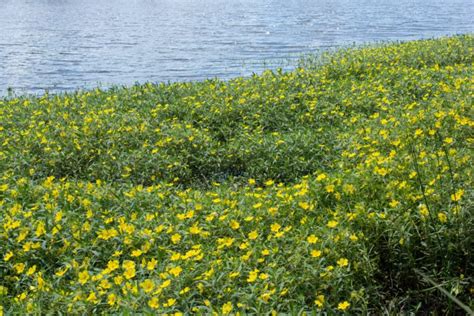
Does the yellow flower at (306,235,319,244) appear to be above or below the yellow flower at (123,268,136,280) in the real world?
above

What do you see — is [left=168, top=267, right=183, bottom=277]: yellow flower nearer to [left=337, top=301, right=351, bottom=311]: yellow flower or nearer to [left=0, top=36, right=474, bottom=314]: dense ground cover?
[left=0, top=36, right=474, bottom=314]: dense ground cover

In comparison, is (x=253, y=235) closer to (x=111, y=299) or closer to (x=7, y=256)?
(x=111, y=299)

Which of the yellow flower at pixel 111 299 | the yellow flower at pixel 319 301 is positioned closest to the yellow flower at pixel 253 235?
the yellow flower at pixel 319 301

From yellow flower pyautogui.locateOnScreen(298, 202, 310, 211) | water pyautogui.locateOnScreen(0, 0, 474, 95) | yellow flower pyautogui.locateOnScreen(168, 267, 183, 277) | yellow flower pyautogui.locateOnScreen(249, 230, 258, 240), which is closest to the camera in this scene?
yellow flower pyautogui.locateOnScreen(168, 267, 183, 277)

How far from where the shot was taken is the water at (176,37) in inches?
821

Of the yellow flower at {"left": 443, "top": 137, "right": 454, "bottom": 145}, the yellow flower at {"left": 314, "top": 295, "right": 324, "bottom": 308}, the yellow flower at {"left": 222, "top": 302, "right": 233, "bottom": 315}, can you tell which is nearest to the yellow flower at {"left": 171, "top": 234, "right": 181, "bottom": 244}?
the yellow flower at {"left": 222, "top": 302, "right": 233, "bottom": 315}

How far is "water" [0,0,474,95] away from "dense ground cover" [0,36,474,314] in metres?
10.5

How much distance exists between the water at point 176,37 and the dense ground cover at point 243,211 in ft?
34.5

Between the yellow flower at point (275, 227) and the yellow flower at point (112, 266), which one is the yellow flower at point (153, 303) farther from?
the yellow flower at point (275, 227)

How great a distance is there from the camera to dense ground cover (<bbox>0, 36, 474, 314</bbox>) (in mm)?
4121

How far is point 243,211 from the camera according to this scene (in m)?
5.34

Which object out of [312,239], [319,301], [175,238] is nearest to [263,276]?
[319,301]

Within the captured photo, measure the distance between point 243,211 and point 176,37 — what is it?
89.5ft

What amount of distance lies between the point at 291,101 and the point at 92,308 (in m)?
6.82
